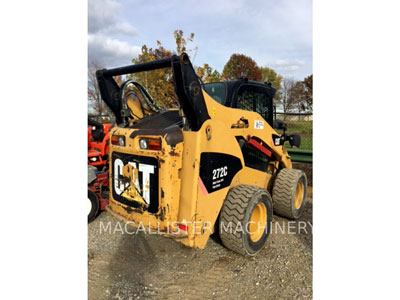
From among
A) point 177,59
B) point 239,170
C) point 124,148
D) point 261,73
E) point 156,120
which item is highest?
point 261,73

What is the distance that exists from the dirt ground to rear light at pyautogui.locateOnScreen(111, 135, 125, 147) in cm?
148

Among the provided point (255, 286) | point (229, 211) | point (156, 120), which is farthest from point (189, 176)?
point (255, 286)

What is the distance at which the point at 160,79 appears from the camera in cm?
970

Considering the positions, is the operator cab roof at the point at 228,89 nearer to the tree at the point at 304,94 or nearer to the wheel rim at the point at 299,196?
the wheel rim at the point at 299,196

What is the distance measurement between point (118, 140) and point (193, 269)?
5.84 ft

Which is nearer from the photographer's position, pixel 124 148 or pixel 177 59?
pixel 177 59

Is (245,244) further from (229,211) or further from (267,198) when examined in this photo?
(267,198)

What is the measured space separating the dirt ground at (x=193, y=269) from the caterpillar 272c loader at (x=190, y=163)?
Result: 11.4 inches

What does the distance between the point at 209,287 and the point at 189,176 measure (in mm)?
1227

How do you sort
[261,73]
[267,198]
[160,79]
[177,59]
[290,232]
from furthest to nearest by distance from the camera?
[261,73] < [160,79] < [290,232] < [267,198] < [177,59]

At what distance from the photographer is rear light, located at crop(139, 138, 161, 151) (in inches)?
108

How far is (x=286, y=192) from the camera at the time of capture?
4.30 metres

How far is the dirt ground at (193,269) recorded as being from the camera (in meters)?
2.82

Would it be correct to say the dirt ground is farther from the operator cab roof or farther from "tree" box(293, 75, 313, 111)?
"tree" box(293, 75, 313, 111)
